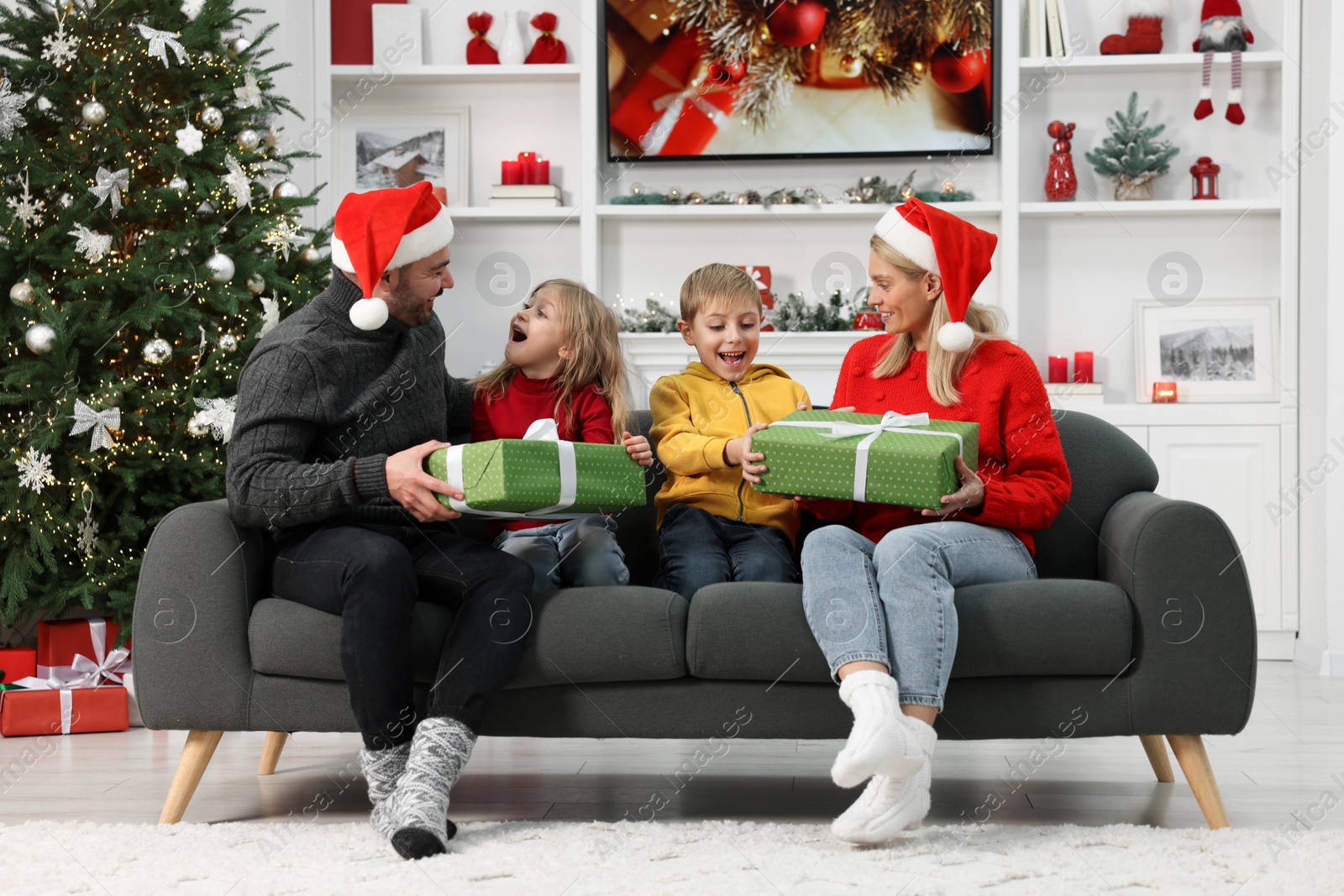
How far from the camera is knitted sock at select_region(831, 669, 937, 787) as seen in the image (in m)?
1.71

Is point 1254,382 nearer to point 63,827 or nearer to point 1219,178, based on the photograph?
point 1219,178

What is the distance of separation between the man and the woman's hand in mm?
697

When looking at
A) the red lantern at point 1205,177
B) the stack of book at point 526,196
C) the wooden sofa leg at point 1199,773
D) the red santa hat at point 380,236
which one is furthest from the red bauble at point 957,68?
the wooden sofa leg at point 1199,773

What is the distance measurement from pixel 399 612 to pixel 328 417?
0.37 m

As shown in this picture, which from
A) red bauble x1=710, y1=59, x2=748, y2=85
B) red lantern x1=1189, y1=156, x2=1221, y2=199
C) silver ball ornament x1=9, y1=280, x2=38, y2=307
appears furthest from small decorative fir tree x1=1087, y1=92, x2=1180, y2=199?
silver ball ornament x1=9, y1=280, x2=38, y2=307

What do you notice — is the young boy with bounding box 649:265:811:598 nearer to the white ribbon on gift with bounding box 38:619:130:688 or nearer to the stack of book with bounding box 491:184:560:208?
the white ribbon on gift with bounding box 38:619:130:688

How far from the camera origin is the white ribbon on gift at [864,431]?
1969mm

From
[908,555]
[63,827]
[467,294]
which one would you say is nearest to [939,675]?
[908,555]

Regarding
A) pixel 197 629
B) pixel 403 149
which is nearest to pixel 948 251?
pixel 197 629

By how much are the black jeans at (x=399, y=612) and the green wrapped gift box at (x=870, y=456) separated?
466mm

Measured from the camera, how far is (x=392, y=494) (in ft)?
6.37

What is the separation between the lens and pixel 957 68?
414 cm

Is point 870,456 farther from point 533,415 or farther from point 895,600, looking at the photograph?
point 533,415

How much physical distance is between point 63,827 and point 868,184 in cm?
319
